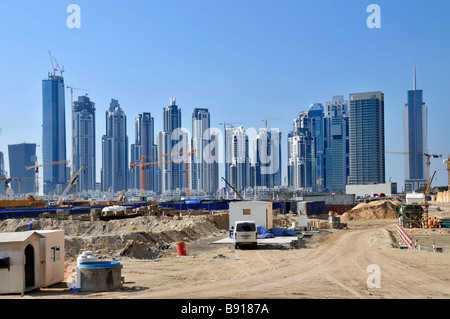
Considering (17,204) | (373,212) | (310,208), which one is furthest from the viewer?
(17,204)

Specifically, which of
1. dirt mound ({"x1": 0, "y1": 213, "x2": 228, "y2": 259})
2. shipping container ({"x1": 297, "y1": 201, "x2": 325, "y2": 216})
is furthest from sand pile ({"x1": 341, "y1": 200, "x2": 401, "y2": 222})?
dirt mound ({"x1": 0, "y1": 213, "x2": 228, "y2": 259})

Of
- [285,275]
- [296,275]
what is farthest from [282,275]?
[296,275]

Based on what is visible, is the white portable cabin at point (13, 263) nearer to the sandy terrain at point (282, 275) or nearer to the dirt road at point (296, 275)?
the sandy terrain at point (282, 275)

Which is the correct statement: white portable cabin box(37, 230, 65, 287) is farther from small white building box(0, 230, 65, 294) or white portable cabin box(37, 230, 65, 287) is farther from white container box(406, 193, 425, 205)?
white container box(406, 193, 425, 205)

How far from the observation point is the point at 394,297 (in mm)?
15383

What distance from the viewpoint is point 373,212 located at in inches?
3174

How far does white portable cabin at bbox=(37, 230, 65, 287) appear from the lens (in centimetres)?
1772

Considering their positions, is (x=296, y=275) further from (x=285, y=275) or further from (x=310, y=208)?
(x=310, y=208)

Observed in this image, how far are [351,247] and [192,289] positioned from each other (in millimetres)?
18486

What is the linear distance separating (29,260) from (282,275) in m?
9.01
